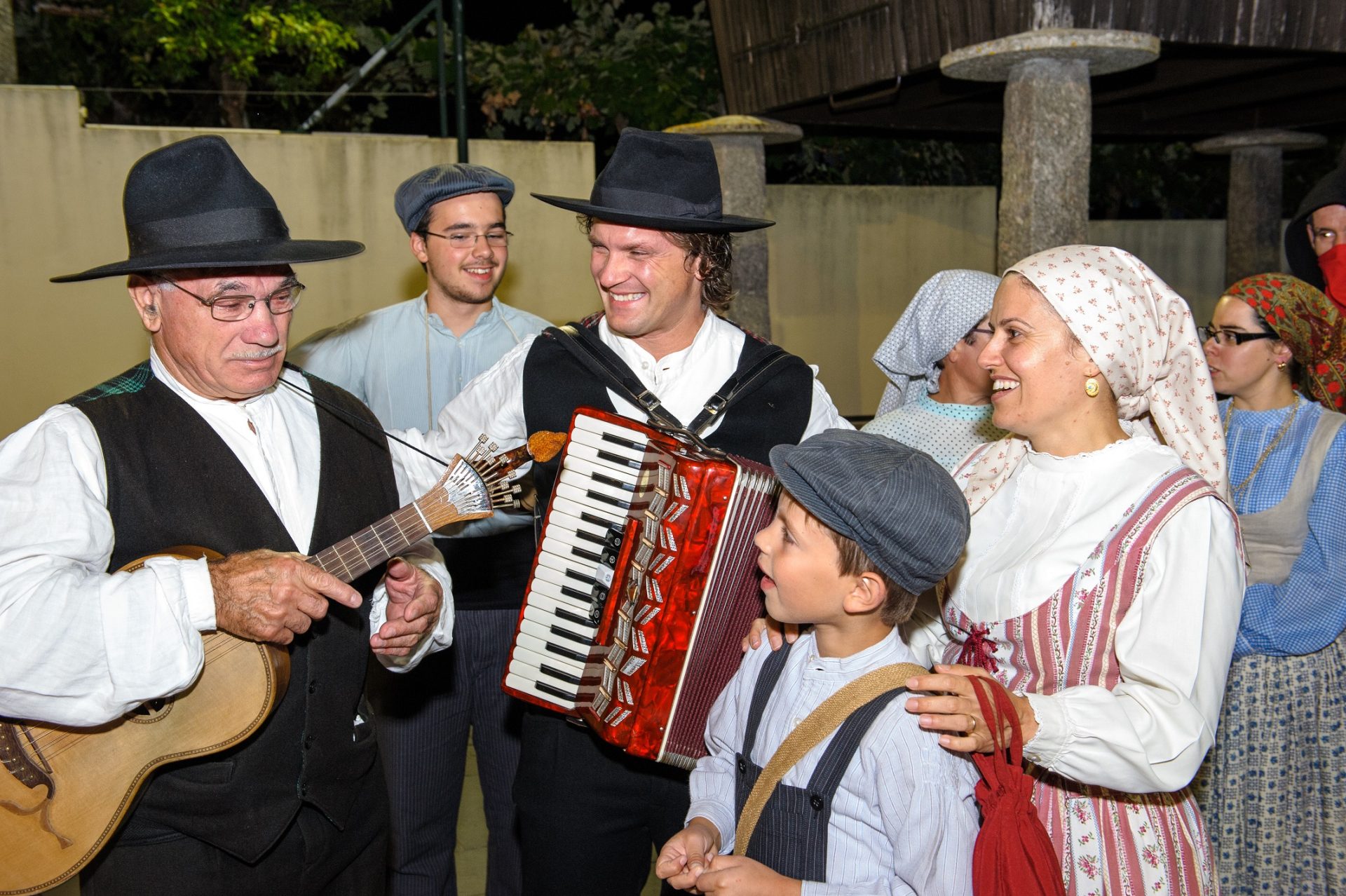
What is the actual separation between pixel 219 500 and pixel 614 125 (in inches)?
328

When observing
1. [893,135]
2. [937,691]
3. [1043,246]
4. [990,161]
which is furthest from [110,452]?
[990,161]

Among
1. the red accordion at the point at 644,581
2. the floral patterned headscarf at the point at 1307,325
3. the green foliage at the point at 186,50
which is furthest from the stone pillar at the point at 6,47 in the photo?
the floral patterned headscarf at the point at 1307,325

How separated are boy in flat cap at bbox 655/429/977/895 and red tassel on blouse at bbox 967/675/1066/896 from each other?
0.15 ft

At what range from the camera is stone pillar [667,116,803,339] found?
776 centimetres

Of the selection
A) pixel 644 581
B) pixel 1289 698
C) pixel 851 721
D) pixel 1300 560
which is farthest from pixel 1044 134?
pixel 851 721

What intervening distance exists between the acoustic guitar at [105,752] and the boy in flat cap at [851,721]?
0.86 meters

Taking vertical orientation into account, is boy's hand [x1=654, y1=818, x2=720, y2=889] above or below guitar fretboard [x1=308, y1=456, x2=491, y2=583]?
below

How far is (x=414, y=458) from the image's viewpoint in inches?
109

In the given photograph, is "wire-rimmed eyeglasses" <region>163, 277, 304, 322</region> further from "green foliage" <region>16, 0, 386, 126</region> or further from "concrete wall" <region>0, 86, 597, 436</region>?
"green foliage" <region>16, 0, 386, 126</region>

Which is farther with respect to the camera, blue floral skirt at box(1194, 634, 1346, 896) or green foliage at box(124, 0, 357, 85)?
green foliage at box(124, 0, 357, 85)

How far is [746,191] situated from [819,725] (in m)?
6.31

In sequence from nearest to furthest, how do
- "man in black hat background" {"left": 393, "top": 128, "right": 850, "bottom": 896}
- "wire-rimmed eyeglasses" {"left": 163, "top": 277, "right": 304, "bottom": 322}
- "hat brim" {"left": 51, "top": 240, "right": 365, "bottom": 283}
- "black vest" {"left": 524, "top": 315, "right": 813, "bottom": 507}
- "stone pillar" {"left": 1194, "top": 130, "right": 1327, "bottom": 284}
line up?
"hat brim" {"left": 51, "top": 240, "right": 365, "bottom": 283}
"wire-rimmed eyeglasses" {"left": 163, "top": 277, "right": 304, "bottom": 322}
"man in black hat background" {"left": 393, "top": 128, "right": 850, "bottom": 896}
"black vest" {"left": 524, "top": 315, "right": 813, "bottom": 507}
"stone pillar" {"left": 1194, "top": 130, "right": 1327, "bottom": 284}

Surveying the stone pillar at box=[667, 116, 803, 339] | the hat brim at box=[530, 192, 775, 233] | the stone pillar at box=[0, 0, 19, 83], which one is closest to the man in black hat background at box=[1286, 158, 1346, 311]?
the hat brim at box=[530, 192, 775, 233]

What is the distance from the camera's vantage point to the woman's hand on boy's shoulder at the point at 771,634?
230 centimetres
